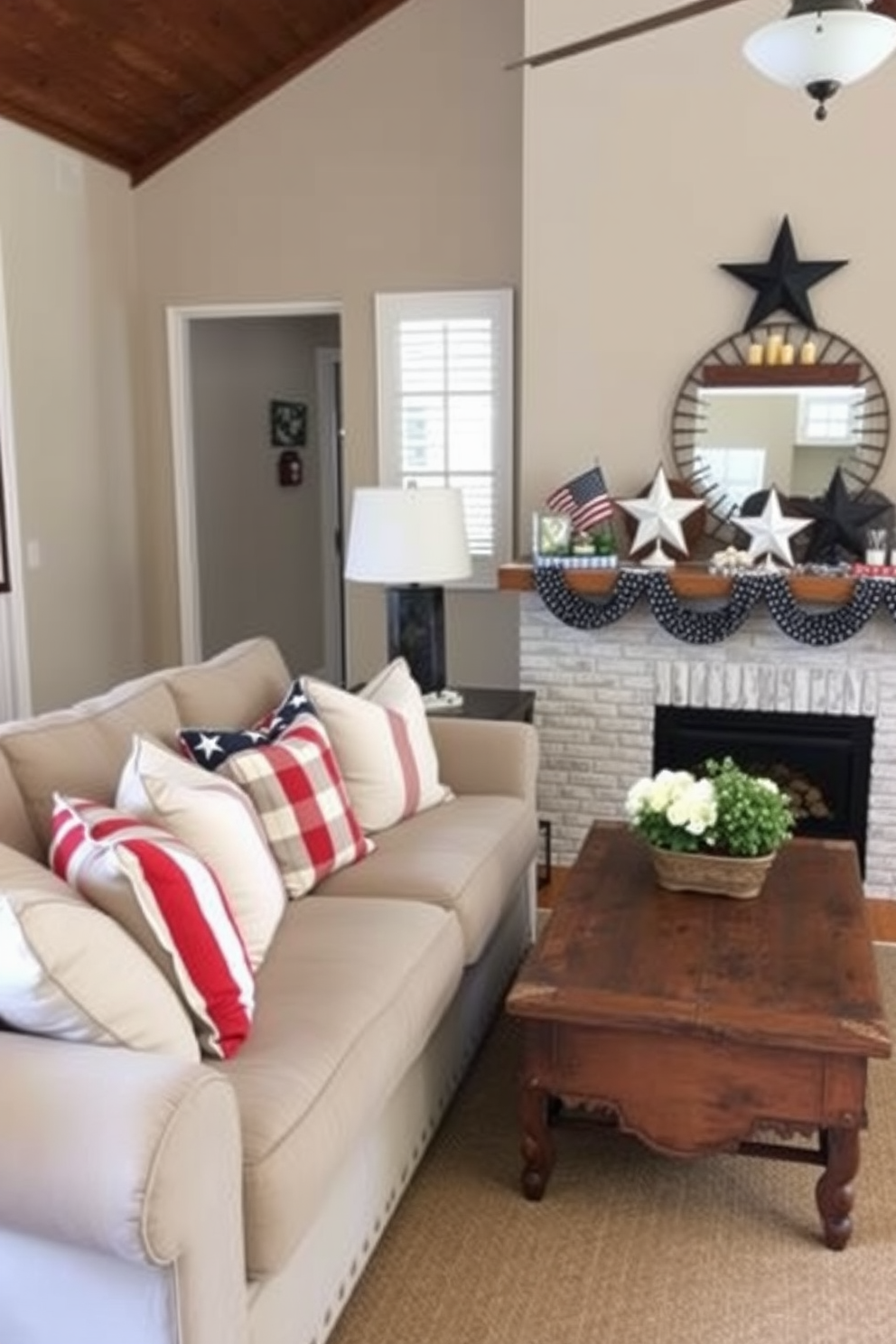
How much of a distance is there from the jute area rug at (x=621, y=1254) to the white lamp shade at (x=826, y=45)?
213 cm

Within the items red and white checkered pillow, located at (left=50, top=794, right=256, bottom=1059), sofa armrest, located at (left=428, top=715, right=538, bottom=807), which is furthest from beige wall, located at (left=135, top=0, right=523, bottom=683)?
red and white checkered pillow, located at (left=50, top=794, right=256, bottom=1059)

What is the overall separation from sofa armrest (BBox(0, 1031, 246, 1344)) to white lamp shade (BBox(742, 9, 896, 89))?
1907mm

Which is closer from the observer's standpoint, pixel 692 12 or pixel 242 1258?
pixel 242 1258

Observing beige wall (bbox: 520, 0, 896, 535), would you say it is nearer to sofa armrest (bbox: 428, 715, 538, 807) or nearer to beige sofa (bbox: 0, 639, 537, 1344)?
sofa armrest (bbox: 428, 715, 538, 807)

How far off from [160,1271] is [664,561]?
3.15 meters

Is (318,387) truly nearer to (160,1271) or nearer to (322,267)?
(322,267)

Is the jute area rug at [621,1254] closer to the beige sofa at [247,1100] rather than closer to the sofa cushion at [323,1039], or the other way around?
the beige sofa at [247,1100]

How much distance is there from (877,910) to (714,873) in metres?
1.69

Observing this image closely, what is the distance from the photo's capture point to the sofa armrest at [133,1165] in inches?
56.5

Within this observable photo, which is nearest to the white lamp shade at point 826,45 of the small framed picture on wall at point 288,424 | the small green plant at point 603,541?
the small green plant at point 603,541

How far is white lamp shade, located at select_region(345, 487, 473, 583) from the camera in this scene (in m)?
3.81

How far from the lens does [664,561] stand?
422 centimetres

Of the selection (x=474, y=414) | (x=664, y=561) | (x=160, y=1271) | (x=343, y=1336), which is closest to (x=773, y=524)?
(x=664, y=561)

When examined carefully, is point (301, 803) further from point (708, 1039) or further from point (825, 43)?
point (825, 43)
